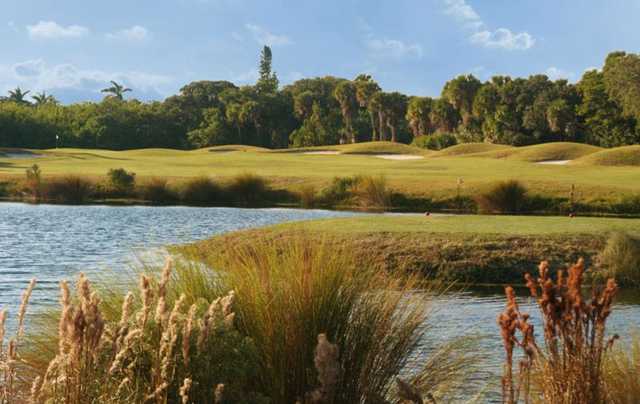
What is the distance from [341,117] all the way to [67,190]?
65.4 m

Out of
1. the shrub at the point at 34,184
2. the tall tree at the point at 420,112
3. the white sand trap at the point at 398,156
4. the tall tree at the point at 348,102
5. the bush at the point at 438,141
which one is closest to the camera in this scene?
the shrub at the point at 34,184

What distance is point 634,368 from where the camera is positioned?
6.20 meters

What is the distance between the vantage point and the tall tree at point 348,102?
98.5 metres

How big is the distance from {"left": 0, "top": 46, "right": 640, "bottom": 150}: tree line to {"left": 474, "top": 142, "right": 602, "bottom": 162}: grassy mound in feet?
23.9

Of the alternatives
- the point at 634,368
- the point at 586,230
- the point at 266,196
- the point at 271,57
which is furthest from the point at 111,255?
the point at 271,57

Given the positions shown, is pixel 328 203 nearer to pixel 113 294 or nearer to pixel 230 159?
pixel 230 159

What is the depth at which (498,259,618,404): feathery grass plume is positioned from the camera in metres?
3.53

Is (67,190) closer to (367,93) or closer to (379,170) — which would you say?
(379,170)

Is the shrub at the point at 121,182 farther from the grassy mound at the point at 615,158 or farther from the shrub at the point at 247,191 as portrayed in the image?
the grassy mound at the point at 615,158

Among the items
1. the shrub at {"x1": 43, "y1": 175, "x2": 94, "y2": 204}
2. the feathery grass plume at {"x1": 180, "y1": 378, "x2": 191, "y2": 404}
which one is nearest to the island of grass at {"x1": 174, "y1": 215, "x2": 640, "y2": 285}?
the feathery grass plume at {"x1": 180, "y1": 378, "x2": 191, "y2": 404}

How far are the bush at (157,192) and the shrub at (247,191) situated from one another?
297cm

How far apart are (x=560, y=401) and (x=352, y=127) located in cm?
10003

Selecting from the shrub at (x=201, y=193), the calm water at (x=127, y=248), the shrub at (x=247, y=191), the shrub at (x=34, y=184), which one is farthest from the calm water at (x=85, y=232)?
the shrub at (x=247, y=191)

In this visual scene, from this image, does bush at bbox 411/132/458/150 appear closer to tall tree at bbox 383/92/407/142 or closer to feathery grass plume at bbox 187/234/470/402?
tall tree at bbox 383/92/407/142
